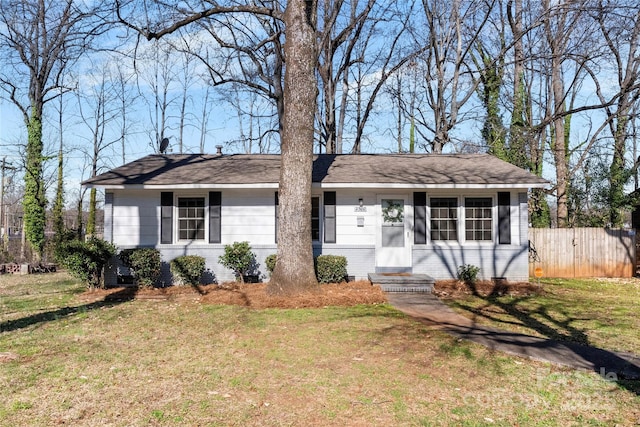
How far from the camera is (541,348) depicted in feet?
17.1

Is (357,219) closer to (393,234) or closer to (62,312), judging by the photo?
(393,234)

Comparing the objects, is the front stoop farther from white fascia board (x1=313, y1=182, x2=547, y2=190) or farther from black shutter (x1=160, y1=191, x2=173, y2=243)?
black shutter (x1=160, y1=191, x2=173, y2=243)

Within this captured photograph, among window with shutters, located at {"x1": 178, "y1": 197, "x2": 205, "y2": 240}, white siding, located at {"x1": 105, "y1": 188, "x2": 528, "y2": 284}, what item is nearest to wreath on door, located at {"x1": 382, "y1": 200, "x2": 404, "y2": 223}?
white siding, located at {"x1": 105, "y1": 188, "x2": 528, "y2": 284}

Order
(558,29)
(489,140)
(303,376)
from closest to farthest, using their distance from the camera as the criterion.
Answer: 1. (303,376)
2. (558,29)
3. (489,140)

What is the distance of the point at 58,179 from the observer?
62.7 ft

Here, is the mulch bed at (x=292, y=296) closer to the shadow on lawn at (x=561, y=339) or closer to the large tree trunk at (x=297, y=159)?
the large tree trunk at (x=297, y=159)

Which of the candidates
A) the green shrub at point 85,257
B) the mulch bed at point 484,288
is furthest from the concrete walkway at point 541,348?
the green shrub at point 85,257

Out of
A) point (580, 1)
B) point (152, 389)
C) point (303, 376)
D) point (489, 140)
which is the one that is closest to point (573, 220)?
point (489, 140)

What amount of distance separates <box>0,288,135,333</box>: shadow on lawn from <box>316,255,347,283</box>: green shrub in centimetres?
438

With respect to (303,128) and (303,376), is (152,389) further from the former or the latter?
(303,128)

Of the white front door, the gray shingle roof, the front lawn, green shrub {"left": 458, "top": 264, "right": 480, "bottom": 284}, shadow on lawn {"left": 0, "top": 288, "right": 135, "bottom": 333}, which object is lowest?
the front lawn

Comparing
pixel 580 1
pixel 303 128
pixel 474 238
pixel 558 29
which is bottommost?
pixel 474 238

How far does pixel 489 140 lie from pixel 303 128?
1424cm

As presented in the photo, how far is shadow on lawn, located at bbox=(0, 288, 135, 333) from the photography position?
266 inches
